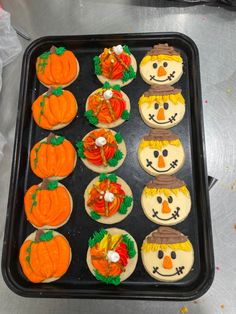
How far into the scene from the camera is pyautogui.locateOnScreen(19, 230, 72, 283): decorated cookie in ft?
3.91

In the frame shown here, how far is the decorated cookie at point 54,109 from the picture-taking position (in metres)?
1.37

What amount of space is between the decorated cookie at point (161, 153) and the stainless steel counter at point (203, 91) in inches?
5.7

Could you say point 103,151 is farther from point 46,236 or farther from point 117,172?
point 46,236

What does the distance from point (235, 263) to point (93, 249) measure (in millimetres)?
521

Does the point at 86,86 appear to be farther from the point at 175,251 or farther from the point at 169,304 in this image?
the point at 169,304

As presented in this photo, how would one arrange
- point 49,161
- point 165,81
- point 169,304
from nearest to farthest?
point 169,304 < point 49,161 < point 165,81

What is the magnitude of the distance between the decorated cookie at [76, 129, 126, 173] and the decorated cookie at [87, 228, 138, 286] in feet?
0.84

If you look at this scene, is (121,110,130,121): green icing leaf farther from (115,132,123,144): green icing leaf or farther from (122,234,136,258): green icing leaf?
(122,234,136,258): green icing leaf

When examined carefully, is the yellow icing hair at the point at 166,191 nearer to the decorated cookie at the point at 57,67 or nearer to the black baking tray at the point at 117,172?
the black baking tray at the point at 117,172

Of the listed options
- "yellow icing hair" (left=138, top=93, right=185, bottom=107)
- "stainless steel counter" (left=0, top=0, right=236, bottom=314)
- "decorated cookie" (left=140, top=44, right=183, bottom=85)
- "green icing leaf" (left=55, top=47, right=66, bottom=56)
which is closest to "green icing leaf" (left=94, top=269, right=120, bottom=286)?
"stainless steel counter" (left=0, top=0, right=236, bottom=314)

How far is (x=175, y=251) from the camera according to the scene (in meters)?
1.20

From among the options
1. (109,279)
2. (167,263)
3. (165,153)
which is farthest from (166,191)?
(109,279)

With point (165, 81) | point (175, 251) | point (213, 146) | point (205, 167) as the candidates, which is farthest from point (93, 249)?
point (165, 81)

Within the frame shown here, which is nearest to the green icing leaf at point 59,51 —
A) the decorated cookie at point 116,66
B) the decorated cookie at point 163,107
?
the decorated cookie at point 116,66
